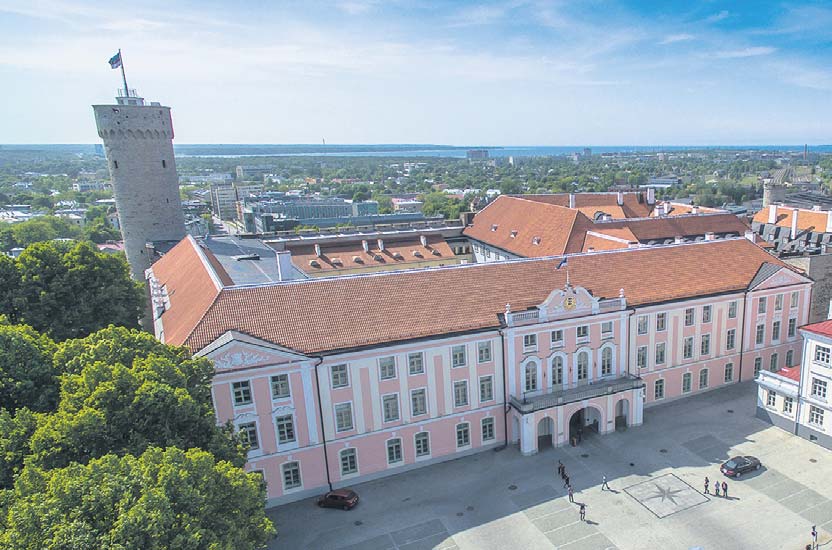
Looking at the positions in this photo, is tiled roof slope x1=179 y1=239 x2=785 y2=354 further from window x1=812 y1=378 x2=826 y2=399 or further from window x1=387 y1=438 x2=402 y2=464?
window x1=812 y1=378 x2=826 y2=399

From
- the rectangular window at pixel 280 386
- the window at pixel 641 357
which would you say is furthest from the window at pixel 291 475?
the window at pixel 641 357

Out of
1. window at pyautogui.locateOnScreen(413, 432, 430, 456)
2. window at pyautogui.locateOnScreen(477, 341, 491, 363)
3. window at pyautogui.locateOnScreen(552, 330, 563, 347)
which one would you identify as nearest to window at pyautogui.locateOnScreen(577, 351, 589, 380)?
window at pyautogui.locateOnScreen(552, 330, 563, 347)

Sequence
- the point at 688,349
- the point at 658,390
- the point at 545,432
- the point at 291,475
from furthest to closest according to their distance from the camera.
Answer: the point at 688,349, the point at 658,390, the point at 545,432, the point at 291,475

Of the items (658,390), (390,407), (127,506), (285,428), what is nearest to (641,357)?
(658,390)

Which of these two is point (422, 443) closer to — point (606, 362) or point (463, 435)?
point (463, 435)

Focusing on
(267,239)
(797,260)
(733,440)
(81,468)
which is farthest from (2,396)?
(797,260)
